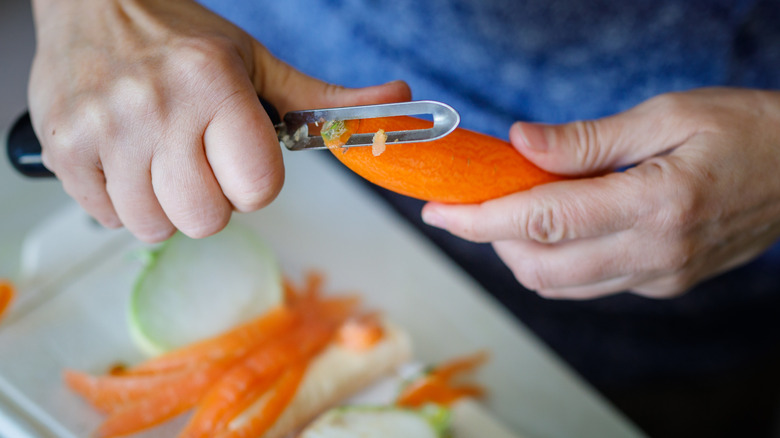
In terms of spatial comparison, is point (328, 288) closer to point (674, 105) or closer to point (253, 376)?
point (253, 376)

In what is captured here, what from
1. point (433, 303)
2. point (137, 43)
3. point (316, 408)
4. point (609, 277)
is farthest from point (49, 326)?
point (609, 277)

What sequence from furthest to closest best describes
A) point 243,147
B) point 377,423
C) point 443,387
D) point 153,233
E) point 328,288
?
1. point 328,288
2. point 443,387
3. point 377,423
4. point 153,233
5. point 243,147

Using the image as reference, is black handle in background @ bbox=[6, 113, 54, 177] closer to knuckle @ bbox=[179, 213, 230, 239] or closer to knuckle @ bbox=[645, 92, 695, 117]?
knuckle @ bbox=[179, 213, 230, 239]

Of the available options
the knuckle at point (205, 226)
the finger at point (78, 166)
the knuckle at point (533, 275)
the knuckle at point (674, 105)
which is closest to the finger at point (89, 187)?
the finger at point (78, 166)

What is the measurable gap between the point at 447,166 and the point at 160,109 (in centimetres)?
33

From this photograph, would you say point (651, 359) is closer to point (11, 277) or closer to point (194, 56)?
point (194, 56)

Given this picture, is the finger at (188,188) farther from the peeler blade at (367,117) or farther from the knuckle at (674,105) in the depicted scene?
the knuckle at (674,105)

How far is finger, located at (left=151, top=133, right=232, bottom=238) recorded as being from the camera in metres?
0.57

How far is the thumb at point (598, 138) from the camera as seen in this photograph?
0.73 m

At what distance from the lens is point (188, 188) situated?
59cm

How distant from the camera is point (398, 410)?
959 mm

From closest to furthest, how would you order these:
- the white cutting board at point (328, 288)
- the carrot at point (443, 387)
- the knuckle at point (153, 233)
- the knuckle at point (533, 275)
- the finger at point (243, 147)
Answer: the finger at point (243, 147) → the knuckle at point (153, 233) → the knuckle at point (533, 275) → the white cutting board at point (328, 288) → the carrot at point (443, 387)

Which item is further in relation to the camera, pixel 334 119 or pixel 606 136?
pixel 606 136

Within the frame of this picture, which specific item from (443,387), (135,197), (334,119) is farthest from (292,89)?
(443,387)
